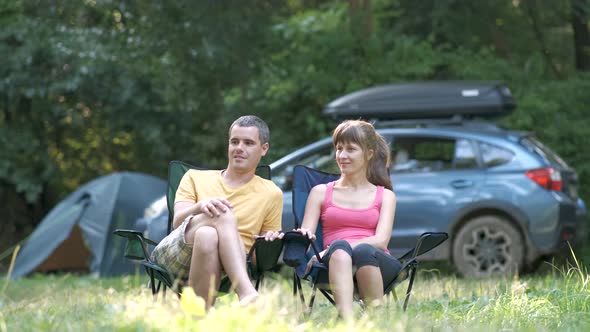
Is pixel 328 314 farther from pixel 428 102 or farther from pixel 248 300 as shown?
pixel 428 102

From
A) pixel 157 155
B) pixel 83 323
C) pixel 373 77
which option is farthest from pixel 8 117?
pixel 83 323

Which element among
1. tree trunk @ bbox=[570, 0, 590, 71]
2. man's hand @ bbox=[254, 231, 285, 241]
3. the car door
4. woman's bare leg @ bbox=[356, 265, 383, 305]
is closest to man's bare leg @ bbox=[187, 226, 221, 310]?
man's hand @ bbox=[254, 231, 285, 241]

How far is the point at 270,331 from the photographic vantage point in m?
3.43

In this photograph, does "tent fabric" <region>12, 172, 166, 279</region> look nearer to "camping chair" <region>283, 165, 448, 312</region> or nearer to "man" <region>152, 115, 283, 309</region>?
"camping chair" <region>283, 165, 448, 312</region>

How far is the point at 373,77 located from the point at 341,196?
7705 millimetres

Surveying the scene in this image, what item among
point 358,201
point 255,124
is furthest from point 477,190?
point 255,124

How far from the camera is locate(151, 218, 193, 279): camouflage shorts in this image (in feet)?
15.9

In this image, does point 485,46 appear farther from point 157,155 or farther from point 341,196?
point 341,196

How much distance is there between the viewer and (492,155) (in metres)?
9.01

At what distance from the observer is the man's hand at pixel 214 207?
15.3ft

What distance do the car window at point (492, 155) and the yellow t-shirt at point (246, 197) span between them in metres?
4.16

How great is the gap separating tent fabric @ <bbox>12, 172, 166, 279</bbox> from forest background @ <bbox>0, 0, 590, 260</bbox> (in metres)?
1.55

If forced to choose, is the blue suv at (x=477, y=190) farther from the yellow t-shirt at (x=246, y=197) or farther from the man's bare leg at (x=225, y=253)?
the man's bare leg at (x=225, y=253)

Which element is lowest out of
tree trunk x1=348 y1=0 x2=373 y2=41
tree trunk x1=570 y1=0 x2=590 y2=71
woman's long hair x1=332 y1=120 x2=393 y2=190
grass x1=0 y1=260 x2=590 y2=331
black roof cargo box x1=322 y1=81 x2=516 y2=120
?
grass x1=0 y1=260 x2=590 y2=331
